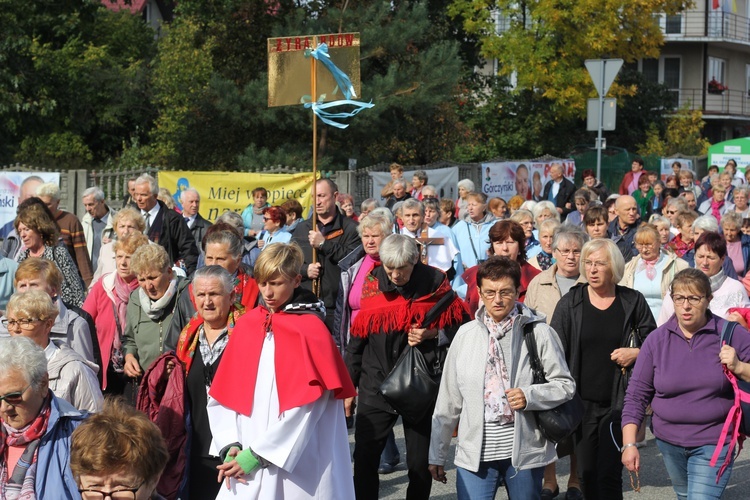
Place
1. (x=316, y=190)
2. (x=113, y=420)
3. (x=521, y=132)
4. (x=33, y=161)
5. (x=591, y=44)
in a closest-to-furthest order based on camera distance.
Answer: (x=113, y=420), (x=316, y=190), (x=33, y=161), (x=591, y=44), (x=521, y=132)

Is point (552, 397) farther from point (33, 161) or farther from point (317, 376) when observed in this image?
point (33, 161)

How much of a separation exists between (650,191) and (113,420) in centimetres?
1714

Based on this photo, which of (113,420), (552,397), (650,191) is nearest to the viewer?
(113,420)

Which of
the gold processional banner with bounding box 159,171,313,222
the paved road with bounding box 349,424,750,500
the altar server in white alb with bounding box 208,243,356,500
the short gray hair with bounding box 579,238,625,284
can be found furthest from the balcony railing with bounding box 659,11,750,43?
the altar server in white alb with bounding box 208,243,356,500

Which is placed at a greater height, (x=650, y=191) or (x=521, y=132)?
(x=521, y=132)

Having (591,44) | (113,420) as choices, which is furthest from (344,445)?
(591,44)

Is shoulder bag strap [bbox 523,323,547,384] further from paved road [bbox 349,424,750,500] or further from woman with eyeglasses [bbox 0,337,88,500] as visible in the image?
paved road [bbox 349,424,750,500]

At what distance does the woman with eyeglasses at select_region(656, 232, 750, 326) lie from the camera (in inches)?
315

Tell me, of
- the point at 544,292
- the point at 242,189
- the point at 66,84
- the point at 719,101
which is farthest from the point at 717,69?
the point at 544,292

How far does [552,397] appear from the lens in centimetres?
545

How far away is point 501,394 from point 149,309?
7.27 feet

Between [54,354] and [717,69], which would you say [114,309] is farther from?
[717,69]

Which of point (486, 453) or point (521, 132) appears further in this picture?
point (521, 132)

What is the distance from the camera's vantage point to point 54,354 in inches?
201
